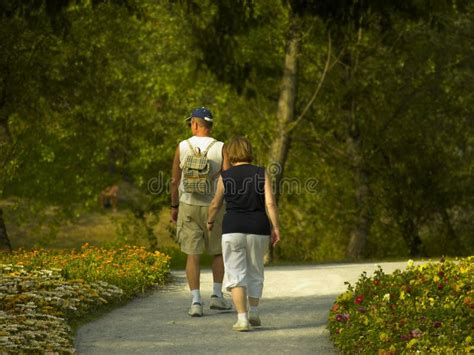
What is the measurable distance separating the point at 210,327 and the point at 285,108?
39.1ft

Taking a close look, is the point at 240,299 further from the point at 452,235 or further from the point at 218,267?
the point at 452,235

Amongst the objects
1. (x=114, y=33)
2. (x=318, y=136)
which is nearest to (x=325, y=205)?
(x=318, y=136)

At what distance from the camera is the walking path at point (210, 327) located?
30.3 feet

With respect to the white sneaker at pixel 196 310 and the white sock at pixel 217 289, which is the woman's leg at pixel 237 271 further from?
the white sock at pixel 217 289

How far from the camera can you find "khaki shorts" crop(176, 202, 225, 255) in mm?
11180

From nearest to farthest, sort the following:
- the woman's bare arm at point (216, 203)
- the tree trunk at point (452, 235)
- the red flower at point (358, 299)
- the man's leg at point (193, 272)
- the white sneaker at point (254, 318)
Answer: the red flower at point (358, 299), the white sneaker at point (254, 318), the woman's bare arm at point (216, 203), the man's leg at point (193, 272), the tree trunk at point (452, 235)

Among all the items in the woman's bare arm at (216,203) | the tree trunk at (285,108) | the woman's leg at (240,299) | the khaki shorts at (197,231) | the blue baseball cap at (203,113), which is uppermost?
the tree trunk at (285,108)

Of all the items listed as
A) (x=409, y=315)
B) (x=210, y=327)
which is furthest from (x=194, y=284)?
(x=409, y=315)

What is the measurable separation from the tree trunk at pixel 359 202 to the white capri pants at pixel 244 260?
13539 mm

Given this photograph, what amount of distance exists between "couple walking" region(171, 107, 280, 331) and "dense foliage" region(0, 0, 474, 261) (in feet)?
28.9

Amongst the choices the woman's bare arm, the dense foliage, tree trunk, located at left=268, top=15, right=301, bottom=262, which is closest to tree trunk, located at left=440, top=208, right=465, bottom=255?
the dense foliage

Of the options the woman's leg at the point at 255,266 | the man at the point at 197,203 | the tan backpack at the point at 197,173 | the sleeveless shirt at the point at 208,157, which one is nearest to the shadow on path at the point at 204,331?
the woman's leg at the point at 255,266

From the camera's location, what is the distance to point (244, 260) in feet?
33.1

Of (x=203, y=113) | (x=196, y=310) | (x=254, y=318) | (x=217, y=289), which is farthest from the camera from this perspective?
(x=217, y=289)
